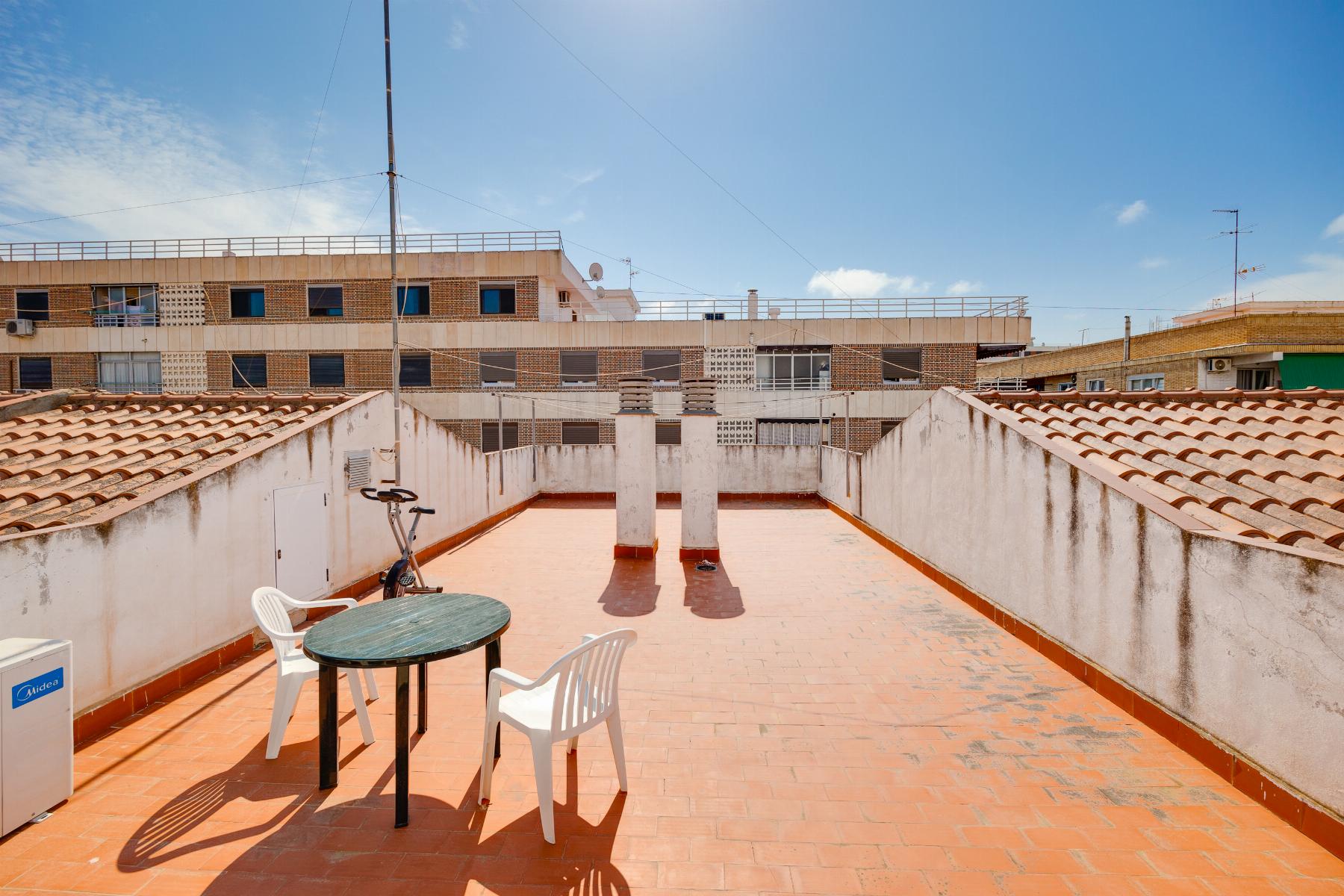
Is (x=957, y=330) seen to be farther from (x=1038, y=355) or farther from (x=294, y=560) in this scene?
(x=294, y=560)

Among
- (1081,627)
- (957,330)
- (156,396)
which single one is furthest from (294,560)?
(957,330)

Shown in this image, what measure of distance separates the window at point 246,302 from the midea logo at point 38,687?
81.7 ft

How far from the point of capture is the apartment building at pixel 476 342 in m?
23.1

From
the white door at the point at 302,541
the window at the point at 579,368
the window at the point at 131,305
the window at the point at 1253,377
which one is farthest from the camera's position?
the window at the point at 131,305

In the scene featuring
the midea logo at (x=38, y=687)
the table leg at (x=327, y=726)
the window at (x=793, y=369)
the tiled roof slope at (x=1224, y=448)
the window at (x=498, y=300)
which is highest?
the window at (x=498, y=300)

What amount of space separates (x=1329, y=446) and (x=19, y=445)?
41.5 feet

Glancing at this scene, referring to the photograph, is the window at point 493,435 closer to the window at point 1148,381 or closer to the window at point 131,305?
the window at point 131,305

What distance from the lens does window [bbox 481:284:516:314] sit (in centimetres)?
2327

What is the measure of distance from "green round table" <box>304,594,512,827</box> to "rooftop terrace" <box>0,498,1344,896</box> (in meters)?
0.30

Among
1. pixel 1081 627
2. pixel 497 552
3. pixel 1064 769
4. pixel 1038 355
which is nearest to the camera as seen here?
pixel 1064 769

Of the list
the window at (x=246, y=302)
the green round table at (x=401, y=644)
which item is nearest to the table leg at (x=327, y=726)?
the green round table at (x=401, y=644)

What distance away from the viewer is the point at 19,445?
636 centimetres

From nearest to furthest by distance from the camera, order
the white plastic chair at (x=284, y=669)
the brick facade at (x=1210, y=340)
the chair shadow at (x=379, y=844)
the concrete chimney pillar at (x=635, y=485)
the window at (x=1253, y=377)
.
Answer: the chair shadow at (x=379, y=844), the white plastic chair at (x=284, y=669), the concrete chimney pillar at (x=635, y=485), the brick facade at (x=1210, y=340), the window at (x=1253, y=377)

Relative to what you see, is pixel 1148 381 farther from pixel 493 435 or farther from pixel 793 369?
pixel 493 435
